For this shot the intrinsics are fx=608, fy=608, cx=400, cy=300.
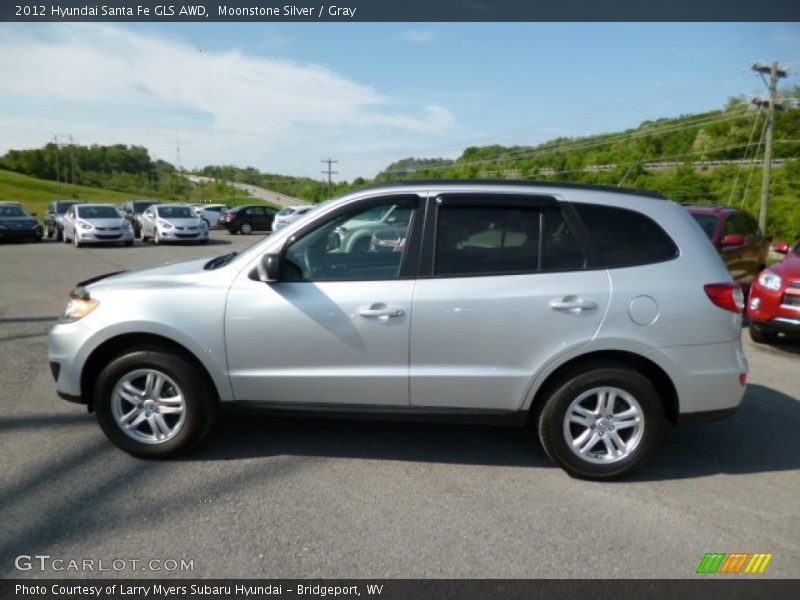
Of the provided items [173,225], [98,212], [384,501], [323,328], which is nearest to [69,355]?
[323,328]

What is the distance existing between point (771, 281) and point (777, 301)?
0.28 m

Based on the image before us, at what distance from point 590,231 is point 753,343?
5.19 meters

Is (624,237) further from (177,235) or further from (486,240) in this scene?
(177,235)

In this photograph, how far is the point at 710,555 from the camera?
3047 mm

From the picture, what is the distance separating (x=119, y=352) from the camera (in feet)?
13.1

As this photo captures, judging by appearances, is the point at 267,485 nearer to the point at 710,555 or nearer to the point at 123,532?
the point at 123,532

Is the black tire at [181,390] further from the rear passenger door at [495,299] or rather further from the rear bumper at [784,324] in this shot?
the rear bumper at [784,324]

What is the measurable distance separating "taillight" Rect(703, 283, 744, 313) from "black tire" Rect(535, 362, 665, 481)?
2.09ft

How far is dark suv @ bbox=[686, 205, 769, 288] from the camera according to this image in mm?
8852

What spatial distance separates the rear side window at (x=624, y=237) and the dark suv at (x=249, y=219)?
27.3 metres

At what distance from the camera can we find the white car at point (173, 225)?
852 inches

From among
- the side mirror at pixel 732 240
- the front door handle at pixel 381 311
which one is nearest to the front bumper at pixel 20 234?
the side mirror at pixel 732 240

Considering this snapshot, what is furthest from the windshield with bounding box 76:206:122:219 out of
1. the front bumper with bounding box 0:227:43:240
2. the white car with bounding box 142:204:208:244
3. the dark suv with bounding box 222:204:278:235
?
the dark suv with bounding box 222:204:278:235
